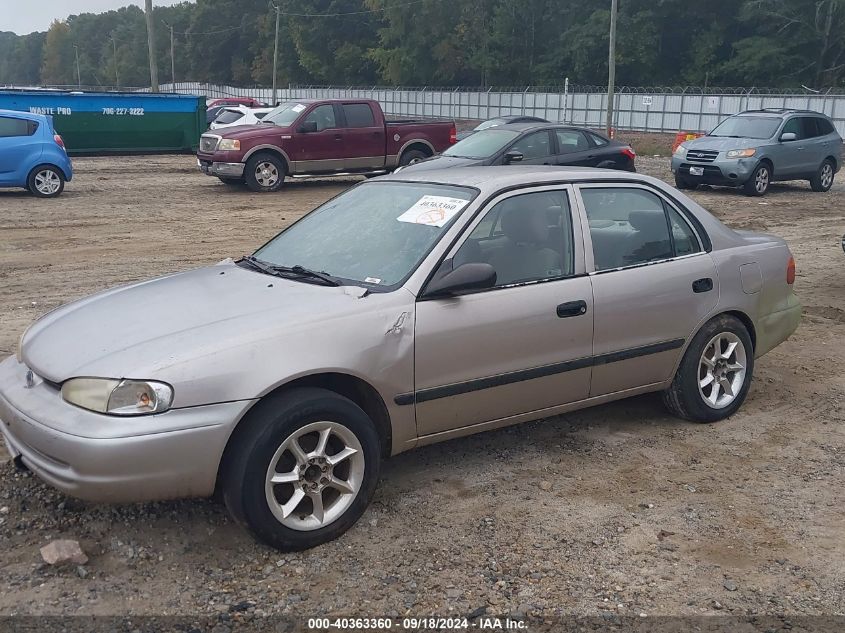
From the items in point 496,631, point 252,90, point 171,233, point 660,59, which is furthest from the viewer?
point 252,90

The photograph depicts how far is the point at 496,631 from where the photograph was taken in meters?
3.27

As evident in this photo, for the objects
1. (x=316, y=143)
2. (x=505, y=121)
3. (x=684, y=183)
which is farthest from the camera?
(x=505, y=121)

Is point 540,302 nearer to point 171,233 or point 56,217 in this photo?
point 171,233

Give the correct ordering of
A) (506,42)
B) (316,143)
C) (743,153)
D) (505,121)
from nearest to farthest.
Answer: (743,153) → (316,143) → (505,121) → (506,42)

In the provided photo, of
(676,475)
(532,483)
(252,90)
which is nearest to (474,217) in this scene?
(532,483)

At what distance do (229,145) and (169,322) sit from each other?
45.4 ft

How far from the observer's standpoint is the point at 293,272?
4520 mm

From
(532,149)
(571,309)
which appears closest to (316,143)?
(532,149)

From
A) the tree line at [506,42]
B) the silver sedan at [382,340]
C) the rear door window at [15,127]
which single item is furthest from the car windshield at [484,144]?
the tree line at [506,42]

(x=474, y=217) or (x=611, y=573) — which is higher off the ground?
(x=474, y=217)

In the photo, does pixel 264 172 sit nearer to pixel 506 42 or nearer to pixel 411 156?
pixel 411 156

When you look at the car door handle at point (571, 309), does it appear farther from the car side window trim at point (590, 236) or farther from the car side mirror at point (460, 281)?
the car side mirror at point (460, 281)

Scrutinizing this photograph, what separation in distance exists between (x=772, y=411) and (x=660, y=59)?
60.6 m

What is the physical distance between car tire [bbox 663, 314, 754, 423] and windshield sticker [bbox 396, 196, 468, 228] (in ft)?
5.66
